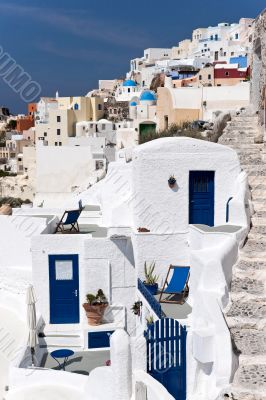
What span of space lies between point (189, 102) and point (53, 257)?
103 feet

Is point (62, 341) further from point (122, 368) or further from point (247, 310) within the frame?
point (247, 310)

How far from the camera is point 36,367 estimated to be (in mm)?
9516

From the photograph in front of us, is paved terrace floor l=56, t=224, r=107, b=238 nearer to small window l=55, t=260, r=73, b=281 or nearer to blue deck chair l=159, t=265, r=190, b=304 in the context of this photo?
small window l=55, t=260, r=73, b=281

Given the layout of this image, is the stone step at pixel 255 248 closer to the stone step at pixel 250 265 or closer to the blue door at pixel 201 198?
the stone step at pixel 250 265

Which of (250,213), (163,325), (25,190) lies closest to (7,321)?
(163,325)

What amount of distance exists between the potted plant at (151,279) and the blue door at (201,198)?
5.04 ft

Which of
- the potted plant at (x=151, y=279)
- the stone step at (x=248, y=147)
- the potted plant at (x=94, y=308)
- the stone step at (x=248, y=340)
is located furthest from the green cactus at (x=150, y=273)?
the stone step at (x=248, y=147)

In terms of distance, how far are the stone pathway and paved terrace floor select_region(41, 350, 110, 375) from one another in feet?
12.2

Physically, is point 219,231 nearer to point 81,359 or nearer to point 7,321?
point 81,359

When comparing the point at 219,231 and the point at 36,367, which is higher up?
the point at 219,231

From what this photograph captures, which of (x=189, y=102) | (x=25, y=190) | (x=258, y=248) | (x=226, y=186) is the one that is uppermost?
(x=189, y=102)

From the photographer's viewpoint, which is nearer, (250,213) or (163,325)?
(163,325)

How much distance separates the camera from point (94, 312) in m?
11.3

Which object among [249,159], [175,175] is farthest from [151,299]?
[249,159]
